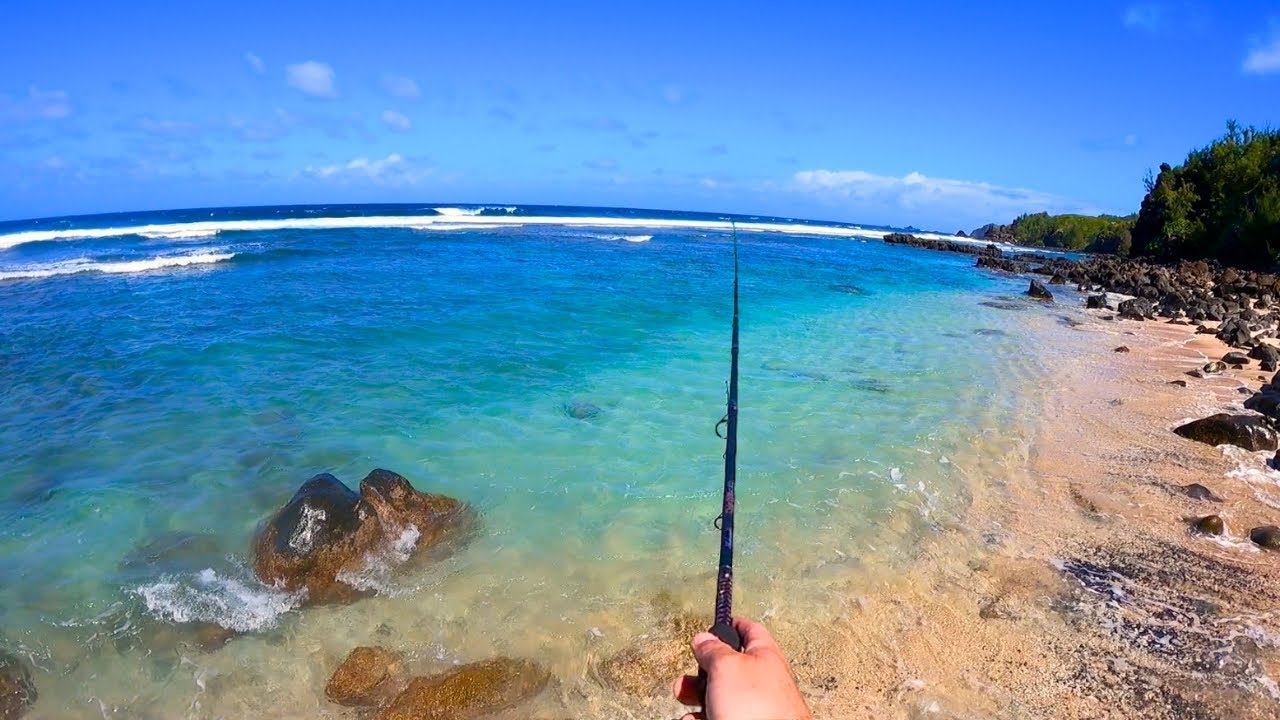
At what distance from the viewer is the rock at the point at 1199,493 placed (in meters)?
6.31

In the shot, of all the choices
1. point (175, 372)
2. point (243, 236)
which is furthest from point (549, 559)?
point (243, 236)

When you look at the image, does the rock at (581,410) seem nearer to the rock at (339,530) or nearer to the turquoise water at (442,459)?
the turquoise water at (442,459)

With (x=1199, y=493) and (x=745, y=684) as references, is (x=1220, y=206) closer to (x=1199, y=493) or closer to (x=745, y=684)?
(x=1199, y=493)

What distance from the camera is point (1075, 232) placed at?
6366 cm

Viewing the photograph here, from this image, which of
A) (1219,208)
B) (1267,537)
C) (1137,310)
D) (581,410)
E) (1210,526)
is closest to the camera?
(1267,537)

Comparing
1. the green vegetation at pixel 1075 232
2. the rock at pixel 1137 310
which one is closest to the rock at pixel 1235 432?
the rock at pixel 1137 310

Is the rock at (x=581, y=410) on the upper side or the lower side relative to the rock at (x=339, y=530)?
upper

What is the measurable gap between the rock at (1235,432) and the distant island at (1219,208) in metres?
27.2

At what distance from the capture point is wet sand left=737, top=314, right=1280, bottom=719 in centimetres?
384

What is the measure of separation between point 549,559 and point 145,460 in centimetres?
467

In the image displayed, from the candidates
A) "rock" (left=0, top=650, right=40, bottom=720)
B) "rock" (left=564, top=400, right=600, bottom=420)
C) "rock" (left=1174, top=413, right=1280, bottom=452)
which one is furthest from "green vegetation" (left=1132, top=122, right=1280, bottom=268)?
"rock" (left=0, top=650, right=40, bottom=720)

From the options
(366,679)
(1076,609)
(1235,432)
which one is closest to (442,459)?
(366,679)

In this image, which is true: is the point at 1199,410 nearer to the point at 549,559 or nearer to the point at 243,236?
the point at 549,559

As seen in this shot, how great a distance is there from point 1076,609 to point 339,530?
5463 mm
